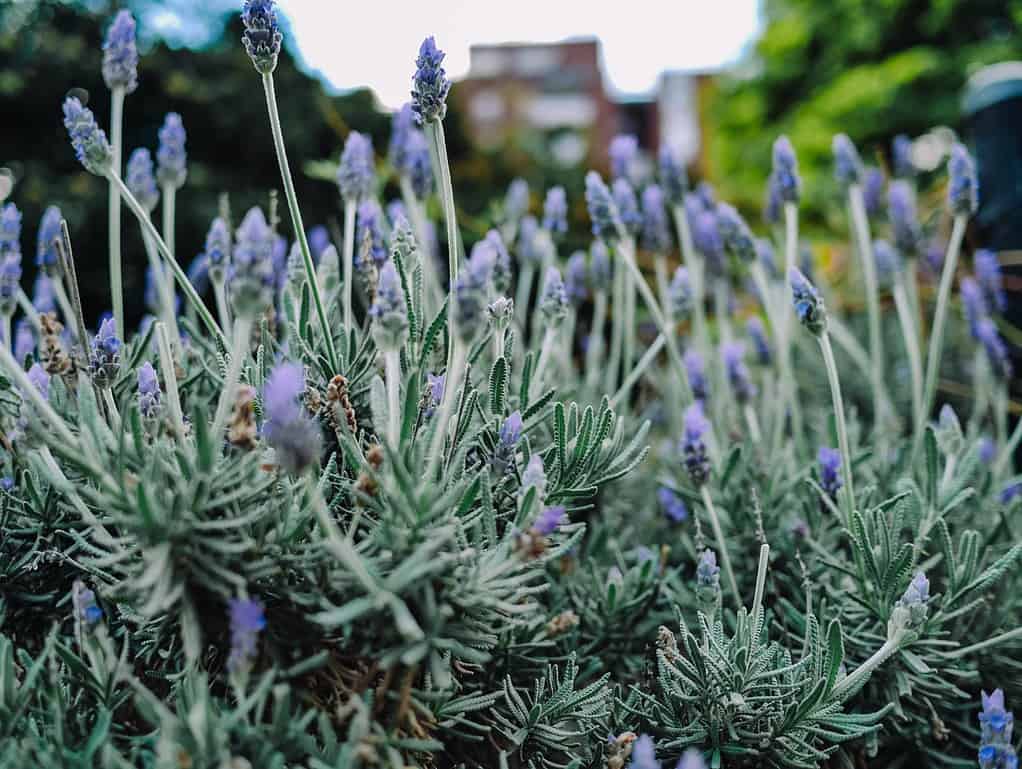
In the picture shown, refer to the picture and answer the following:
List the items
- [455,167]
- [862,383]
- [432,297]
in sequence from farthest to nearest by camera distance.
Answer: [455,167] → [862,383] → [432,297]

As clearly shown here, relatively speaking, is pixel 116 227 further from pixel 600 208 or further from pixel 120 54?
pixel 600 208

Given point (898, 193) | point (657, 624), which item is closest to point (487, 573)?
point (657, 624)

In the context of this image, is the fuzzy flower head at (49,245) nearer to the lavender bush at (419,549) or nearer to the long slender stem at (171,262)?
the lavender bush at (419,549)

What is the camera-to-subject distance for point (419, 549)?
785mm

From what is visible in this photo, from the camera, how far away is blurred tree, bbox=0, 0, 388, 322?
3592mm

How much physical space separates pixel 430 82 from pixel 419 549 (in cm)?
55

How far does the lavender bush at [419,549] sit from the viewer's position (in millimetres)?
791

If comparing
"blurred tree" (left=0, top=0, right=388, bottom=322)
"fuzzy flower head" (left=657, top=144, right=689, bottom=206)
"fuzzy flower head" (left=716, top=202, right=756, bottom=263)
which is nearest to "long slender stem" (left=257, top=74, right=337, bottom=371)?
"fuzzy flower head" (left=716, top=202, right=756, bottom=263)

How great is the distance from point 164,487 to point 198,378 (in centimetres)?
45

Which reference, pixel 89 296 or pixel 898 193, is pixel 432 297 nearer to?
pixel 898 193

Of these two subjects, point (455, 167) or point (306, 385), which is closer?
point (306, 385)

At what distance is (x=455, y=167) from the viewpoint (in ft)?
13.5

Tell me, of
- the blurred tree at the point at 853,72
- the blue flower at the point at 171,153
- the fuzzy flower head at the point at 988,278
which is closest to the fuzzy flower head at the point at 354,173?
the blue flower at the point at 171,153

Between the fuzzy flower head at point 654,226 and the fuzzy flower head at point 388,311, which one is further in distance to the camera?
the fuzzy flower head at point 654,226
